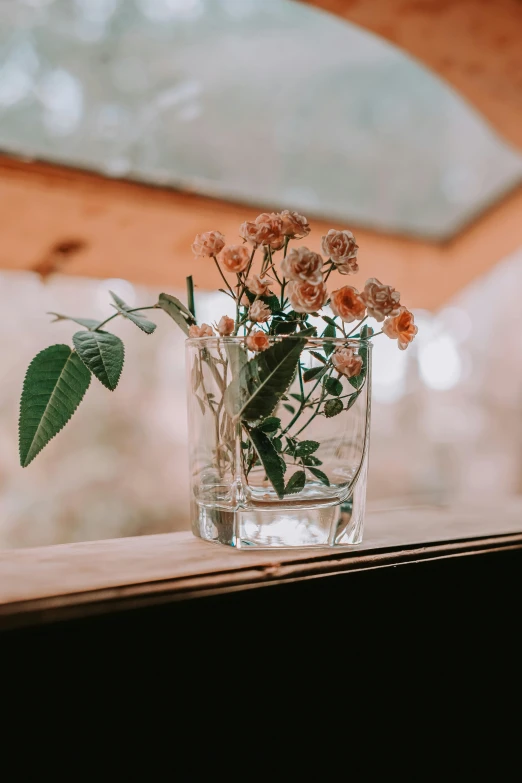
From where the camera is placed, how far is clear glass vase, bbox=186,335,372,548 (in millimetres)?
632

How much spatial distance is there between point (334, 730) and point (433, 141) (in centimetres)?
198

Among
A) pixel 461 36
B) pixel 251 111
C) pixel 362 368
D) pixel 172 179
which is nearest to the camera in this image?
pixel 362 368

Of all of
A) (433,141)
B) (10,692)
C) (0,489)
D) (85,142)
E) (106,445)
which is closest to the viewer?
(10,692)

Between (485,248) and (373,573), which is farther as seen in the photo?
(485,248)

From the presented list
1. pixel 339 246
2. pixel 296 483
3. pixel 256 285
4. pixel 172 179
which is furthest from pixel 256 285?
pixel 172 179

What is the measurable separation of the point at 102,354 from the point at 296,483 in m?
0.24

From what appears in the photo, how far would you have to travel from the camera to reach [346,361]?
0.65m

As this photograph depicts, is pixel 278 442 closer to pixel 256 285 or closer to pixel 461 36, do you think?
pixel 256 285

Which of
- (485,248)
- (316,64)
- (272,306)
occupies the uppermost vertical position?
(316,64)

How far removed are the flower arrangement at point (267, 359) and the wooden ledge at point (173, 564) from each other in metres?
0.08

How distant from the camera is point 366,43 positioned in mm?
1795

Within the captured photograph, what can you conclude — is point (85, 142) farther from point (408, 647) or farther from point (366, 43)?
point (408, 647)

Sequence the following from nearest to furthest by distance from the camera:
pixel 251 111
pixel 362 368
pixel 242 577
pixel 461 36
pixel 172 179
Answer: pixel 242 577 → pixel 362 368 → pixel 461 36 → pixel 172 179 → pixel 251 111

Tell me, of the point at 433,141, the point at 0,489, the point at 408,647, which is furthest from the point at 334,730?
the point at 0,489
